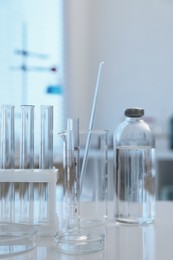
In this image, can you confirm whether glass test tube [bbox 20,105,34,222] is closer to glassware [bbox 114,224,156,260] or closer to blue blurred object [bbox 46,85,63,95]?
glassware [bbox 114,224,156,260]

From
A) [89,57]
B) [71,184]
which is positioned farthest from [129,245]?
[89,57]

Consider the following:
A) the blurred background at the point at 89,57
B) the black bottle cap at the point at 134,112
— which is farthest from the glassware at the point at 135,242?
the blurred background at the point at 89,57

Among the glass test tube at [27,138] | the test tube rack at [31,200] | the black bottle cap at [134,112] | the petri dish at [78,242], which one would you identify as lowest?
the petri dish at [78,242]

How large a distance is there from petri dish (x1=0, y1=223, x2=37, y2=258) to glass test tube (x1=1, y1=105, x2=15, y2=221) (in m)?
0.03

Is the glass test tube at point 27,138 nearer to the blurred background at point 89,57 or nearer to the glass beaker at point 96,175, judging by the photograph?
the glass beaker at point 96,175

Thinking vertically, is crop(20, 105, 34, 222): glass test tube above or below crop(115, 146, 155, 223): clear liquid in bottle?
above

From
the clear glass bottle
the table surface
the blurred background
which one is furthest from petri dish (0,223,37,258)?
A: the blurred background

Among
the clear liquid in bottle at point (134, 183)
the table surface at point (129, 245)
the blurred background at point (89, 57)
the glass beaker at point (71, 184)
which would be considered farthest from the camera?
the blurred background at point (89, 57)

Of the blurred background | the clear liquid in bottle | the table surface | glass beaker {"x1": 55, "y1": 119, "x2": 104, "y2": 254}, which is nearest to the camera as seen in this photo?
the table surface

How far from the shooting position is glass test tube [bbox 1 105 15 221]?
2.51 ft

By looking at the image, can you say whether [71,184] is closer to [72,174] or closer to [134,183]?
[72,174]

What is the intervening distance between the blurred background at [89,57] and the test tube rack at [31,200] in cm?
194

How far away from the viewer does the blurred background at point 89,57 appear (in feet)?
8.96

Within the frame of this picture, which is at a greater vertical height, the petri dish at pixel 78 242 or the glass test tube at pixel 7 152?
the glass test tube at pixel 7 152
